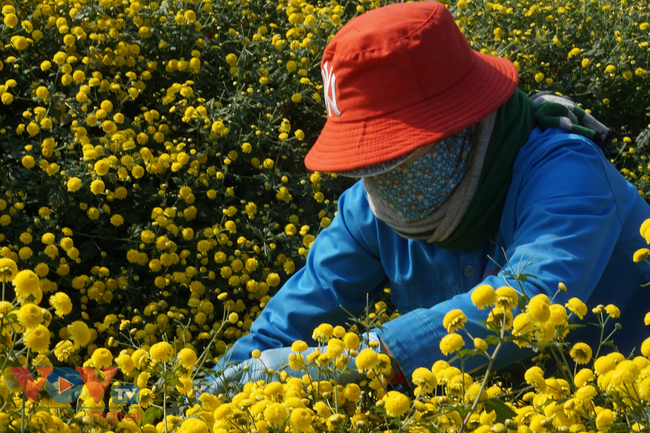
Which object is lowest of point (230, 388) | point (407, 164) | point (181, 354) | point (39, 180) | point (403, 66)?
point (39, 180)

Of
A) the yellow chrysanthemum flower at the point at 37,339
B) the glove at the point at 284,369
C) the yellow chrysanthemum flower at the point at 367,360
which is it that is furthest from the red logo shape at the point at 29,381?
the yellow chrysanthemum flower at the point at 367,360

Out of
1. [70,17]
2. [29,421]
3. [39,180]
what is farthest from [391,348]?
[70,17]

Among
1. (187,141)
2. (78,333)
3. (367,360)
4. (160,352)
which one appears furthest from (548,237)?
(187,141)

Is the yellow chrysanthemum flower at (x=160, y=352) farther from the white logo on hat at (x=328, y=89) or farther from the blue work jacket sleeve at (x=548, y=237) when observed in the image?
the white logo on hat at (x=328, y=89)

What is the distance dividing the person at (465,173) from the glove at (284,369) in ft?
0.04

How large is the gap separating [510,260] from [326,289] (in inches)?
24.2

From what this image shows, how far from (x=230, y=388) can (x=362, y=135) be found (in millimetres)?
618

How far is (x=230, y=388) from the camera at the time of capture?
145 cm

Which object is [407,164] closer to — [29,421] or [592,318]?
[592,318]

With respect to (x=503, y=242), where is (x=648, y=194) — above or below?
below

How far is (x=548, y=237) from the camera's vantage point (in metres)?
1.52

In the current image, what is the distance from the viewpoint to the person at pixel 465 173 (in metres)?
1.52

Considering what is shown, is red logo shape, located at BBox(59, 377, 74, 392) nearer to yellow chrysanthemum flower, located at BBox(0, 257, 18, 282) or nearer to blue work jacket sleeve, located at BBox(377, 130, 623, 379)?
yellow chrysanthemum flower, located at BBox(0, 257, 18, 282)

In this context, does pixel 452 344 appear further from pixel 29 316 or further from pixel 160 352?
pixel 29 316
